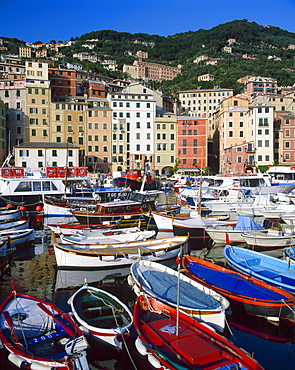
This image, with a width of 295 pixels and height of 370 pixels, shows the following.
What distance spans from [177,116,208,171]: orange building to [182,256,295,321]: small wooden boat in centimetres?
6118

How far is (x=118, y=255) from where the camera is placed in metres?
16.9

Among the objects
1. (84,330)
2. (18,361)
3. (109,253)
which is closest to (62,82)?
(109,253)

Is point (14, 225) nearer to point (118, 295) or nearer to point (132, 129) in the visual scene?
point (118, 295)

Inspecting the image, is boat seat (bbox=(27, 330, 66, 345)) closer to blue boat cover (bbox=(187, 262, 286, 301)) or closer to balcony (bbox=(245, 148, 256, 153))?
blue boat cover (bbox=(187, 262, 286, 301))

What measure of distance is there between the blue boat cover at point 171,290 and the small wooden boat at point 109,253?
2212 millimetres

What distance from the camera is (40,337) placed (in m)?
9.69

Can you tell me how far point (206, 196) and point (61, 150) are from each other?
30.7m

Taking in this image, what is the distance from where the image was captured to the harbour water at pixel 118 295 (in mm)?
9961

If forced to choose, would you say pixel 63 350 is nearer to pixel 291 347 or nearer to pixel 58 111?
pixel 291 347

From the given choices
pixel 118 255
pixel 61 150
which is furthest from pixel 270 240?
pixel 61 150

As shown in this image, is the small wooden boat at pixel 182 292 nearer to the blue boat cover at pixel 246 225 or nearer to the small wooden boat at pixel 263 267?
the small wooden boat at pixel 263 267

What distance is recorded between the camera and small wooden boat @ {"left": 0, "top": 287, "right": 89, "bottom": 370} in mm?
8547

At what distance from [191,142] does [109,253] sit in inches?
2414

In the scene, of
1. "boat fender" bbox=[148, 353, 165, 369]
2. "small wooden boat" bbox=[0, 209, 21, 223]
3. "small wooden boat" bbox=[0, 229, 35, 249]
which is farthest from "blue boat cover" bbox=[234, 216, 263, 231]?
"small wooden boat" bbox=[0, 209, 21, 223]
